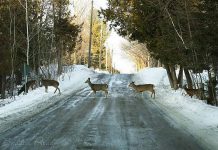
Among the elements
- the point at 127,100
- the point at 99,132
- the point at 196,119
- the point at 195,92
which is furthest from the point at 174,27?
the point at 99,132

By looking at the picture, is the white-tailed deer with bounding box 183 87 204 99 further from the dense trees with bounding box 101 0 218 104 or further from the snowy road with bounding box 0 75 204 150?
the snowy road with bounding box 0 75 204 150

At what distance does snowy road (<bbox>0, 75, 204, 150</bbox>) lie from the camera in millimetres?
9620

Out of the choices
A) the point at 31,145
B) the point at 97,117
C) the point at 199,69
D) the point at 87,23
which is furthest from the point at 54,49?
the point at 87,23

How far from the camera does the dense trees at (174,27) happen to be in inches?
744

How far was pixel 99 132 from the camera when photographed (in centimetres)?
1152

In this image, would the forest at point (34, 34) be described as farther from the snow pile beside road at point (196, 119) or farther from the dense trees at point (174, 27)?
the snow pile beside road at point (196, 119)

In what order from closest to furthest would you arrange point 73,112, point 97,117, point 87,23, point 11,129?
1. point 11,129
2. point 97,117
3. point 73,112
4. point 87,23

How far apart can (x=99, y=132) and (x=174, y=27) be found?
12248mm

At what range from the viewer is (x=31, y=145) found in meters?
9.65

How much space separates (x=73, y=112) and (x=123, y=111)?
197cm

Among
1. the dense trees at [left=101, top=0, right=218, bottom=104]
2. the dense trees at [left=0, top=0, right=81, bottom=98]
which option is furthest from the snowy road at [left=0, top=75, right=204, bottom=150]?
the dense trees at [left=0, top=0, right=81, bottom=98]

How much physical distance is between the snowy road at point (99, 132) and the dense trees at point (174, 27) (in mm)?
4331

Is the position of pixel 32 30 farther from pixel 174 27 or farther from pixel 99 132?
pixel 99 132

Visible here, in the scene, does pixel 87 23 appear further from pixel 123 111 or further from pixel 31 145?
pixel 31 145
